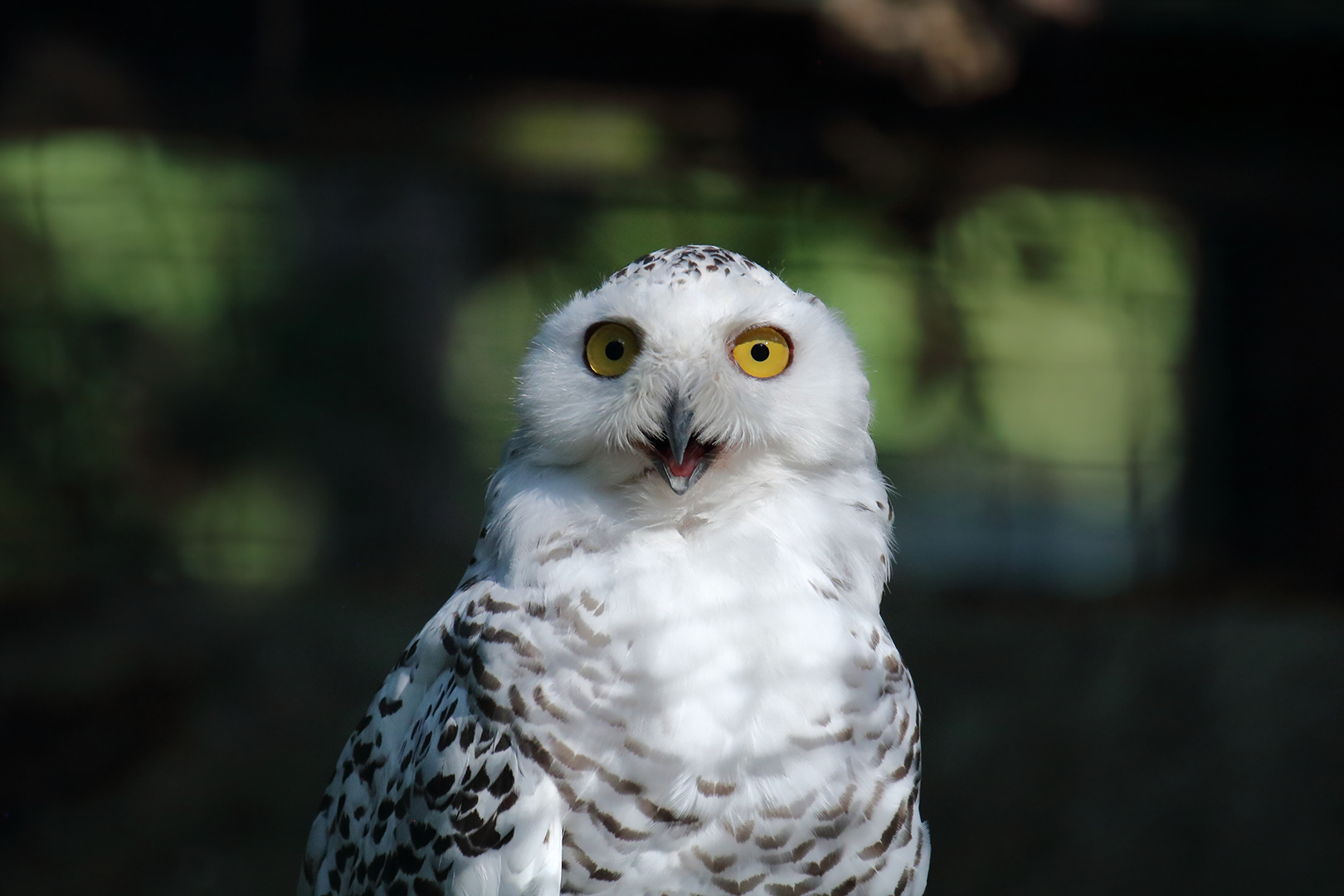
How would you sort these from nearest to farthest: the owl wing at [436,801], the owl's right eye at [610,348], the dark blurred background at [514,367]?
the owl wing at [436,801] < the owl's right eye at [610,348] < the dark blurred background at [514,367]

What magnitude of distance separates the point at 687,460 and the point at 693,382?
3.5 inches

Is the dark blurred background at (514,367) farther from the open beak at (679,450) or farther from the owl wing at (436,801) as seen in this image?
the open beak at (679,450)

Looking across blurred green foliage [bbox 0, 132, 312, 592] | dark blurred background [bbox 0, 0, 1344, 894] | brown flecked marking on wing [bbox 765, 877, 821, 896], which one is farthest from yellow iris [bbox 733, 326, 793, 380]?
blurred green foliage [bbox 0, 132, 312, 592]

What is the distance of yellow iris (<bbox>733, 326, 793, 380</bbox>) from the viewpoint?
1.17 m

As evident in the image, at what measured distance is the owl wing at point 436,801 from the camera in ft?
3.42

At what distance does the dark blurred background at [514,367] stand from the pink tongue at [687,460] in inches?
60.4

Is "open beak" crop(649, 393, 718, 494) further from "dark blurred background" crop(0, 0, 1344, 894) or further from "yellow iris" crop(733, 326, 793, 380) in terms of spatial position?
"dark blurred background" crop(0, 0, 1344, 894)

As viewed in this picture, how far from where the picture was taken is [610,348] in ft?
3.88

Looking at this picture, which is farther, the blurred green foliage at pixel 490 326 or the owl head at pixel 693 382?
the blurred green foliage at pixel 490 326

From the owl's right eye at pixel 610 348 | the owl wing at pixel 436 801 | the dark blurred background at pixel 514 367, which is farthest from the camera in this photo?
the dark blurred background at pixel 514 367

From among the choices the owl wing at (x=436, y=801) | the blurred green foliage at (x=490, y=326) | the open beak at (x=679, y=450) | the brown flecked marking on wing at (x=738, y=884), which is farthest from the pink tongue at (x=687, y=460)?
the blurred green foliage at (x=490, y=326)

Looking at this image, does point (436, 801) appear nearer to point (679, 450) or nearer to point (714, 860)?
point (714, 860)

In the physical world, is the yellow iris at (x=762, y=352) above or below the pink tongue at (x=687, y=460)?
above

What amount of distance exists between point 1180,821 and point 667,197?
1.99 m
